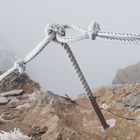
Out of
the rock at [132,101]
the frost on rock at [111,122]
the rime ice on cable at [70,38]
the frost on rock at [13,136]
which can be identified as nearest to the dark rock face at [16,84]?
the rime ice on cable at [70,38]

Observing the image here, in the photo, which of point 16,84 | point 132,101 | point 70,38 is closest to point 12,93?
point 16,84

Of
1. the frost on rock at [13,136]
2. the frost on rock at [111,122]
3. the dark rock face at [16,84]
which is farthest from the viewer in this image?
the dark rock face at [16,84]

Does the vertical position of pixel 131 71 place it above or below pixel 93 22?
above

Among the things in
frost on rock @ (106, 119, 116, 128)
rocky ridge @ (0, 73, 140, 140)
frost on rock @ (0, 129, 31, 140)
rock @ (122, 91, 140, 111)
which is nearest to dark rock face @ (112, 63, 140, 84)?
rocky ridge @ (0, 73, 140, 140)

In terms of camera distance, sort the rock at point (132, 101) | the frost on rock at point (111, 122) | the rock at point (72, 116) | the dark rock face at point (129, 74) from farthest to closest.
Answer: the dark rock face at point (129, 74)
the rock at point (132, 101)
the frost on rock at point (111, 122)
the rock at point (72, 116)

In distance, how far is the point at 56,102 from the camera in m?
15.7

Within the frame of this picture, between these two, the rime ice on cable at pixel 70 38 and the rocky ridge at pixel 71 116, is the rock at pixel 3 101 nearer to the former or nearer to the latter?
the rocky ridge at pixel 71 116

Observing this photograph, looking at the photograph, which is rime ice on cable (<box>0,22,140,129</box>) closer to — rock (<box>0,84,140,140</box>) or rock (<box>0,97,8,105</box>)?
rock (<box>0,84,140,140</box>)

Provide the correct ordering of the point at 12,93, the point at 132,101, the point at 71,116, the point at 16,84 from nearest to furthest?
the point at 71,116 → the point at 132,101 → the point at 12,93 → the point at 16,84

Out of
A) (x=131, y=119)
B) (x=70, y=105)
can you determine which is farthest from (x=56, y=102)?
(x=131, y=119)

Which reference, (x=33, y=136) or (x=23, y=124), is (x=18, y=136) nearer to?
(x=33, y=136)

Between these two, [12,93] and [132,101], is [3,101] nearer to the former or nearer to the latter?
[12,93]

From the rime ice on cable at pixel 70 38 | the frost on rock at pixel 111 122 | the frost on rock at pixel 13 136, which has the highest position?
the rime ice on cable at pixel 70 38

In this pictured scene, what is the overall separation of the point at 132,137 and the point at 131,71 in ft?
189
